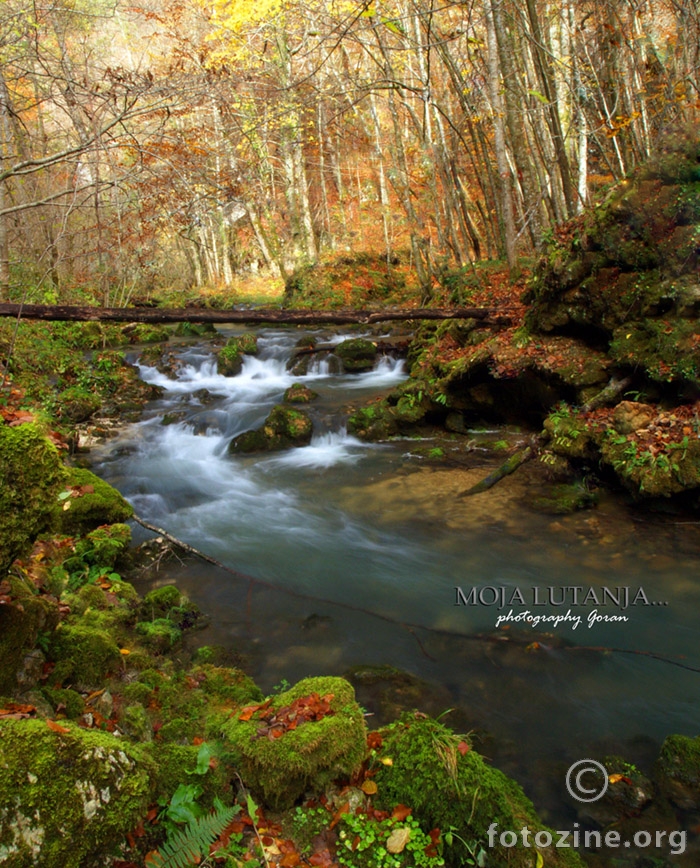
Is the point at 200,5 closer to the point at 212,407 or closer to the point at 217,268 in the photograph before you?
the point at 212,407

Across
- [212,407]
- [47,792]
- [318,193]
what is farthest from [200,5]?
[47,792]

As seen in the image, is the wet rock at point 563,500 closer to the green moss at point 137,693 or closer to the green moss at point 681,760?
the green moss at point 681,760

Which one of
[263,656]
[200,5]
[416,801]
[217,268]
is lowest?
[263,656]

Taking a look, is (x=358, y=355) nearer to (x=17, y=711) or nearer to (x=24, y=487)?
(x=24, y=487)

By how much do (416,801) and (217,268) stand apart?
35.1 metres

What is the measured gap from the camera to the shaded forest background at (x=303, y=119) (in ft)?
23.5

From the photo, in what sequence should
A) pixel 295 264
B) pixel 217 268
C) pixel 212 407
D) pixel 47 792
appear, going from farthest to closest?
pixel 217 268 → pixel 295 264 → pixel 212 407 → pixel 47 792

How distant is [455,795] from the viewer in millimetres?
2566

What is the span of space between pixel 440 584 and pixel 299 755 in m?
3.59

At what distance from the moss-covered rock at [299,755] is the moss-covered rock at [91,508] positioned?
401cm

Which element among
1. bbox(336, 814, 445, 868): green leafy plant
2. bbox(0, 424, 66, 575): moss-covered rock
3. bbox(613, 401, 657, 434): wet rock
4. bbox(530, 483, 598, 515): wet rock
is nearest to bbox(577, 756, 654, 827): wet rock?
bbox(336, 814, 445, 868): green leafy plant

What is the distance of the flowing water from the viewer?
13.6ft

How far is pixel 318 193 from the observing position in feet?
95.5

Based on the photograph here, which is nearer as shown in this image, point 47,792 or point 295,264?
point 47,792
